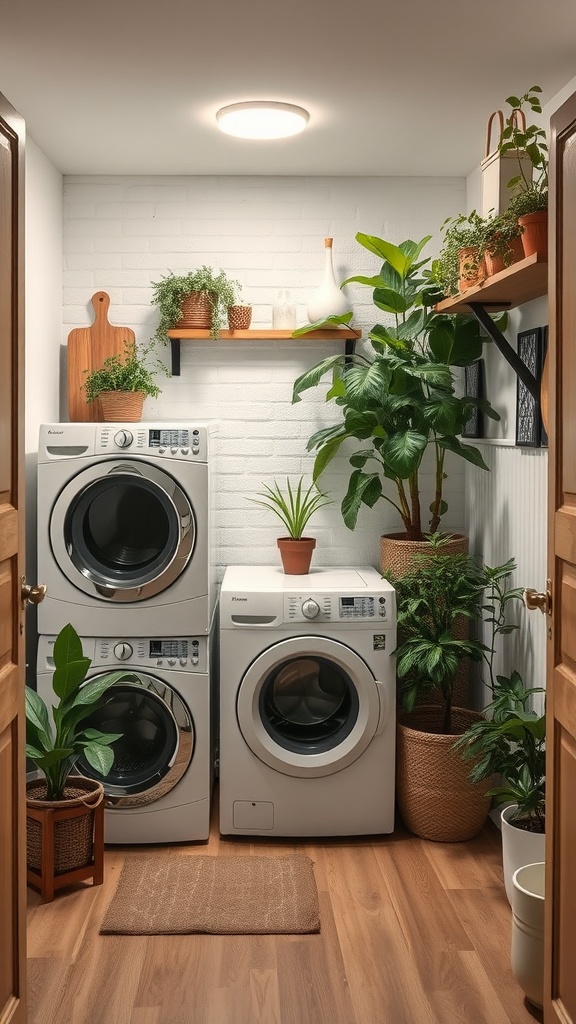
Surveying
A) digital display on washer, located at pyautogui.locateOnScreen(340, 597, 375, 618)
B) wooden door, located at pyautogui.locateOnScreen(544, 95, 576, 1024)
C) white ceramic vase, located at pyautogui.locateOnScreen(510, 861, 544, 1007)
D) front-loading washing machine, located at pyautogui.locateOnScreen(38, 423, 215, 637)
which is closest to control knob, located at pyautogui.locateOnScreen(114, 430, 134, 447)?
front-loading washing machine, located at pyautogui.locateOnScreen(38, 423, 215, 637)

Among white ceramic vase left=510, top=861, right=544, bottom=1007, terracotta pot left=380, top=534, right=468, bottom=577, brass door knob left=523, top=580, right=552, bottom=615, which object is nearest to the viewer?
brass door knob left=523, top=580, right=552, bottom=615

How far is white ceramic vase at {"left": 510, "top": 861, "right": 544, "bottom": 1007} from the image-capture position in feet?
7.21

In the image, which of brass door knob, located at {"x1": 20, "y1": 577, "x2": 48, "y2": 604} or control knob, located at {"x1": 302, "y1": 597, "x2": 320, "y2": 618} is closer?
brass door knob, located at {"x1": 20, "y1": 577, "x2": 48, "y2": 604}

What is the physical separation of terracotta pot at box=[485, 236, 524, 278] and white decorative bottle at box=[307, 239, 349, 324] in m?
1.15

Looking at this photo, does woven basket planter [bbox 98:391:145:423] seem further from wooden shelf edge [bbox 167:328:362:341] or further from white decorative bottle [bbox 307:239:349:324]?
white decorative bottle [bbox 307:239:349:324]

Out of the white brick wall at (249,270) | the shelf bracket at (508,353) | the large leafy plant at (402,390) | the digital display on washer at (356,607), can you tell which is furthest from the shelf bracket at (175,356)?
the shelf bracket at (508,353)

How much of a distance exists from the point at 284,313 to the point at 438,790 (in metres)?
1.84

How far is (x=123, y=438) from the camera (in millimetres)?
3193

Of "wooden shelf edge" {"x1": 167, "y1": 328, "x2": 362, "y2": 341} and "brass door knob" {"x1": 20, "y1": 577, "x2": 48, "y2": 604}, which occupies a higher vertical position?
"wooden shelf edge" {"x1": 167, "y1": 328, "x2": 362, "y2": 341}

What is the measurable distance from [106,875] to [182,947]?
541mm

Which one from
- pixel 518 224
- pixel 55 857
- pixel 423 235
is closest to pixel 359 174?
pixel 423 235

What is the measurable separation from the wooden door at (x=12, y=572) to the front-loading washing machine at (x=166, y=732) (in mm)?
1195

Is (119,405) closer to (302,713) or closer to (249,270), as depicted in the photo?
(249,270)

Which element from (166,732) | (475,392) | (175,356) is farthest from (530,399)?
(166,732)
